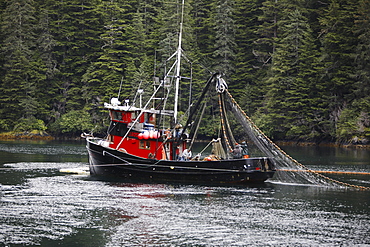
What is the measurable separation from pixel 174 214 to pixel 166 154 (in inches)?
444

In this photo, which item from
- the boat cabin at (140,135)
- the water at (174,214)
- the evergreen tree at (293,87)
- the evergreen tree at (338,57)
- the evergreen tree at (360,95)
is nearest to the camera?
the water at (174,214)

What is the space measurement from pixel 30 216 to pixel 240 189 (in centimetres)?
1244

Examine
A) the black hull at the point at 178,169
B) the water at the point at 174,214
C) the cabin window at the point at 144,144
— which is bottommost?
the water at the point at 174,214

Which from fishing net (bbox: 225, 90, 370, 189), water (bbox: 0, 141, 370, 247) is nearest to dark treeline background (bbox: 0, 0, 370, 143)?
fishing net (bbox: 225, 90, 370, 189)

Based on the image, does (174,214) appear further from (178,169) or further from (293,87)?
(293,87)

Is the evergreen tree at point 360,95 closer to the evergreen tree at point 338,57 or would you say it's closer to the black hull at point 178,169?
the evergreen tree at point 338,57

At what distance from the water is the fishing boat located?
3.54 ft

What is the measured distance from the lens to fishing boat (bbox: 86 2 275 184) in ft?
113

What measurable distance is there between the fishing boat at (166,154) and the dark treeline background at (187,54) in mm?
37357

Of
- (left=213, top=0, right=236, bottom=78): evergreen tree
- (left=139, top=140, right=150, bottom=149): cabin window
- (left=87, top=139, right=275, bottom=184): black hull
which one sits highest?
(left=213, top=0, right=236, bottom=78): evergreen tree

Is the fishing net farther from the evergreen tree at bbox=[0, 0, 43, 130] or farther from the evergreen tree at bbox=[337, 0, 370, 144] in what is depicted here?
the evergreen tree at bbox=[0, 0, 43, 130]

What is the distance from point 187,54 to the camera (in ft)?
273

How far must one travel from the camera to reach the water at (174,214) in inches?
878

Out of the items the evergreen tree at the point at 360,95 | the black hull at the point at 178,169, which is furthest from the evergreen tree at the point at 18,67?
the black hull at the point at 178,169
